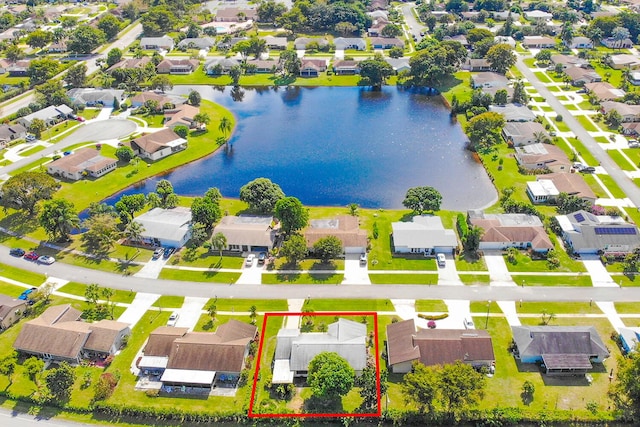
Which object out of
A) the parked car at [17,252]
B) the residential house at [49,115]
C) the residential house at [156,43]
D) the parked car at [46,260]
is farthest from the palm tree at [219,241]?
the residential house at [156,43]

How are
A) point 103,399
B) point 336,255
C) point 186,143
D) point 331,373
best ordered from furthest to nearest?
point 186,143
point 336,255
point 103,399
point 331,373

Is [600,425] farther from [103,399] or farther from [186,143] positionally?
[186,143]

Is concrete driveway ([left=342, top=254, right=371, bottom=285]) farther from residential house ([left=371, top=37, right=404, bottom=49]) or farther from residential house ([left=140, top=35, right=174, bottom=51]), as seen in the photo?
residential house ([left=140, top=35, right=174, bottom=51])

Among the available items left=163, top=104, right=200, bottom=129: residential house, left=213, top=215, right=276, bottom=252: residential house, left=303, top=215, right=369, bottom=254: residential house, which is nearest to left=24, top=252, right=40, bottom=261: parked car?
left=213, top=215, right=276, bottom=252: residential house

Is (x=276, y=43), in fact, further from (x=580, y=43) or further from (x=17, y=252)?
(x=17, y=252)

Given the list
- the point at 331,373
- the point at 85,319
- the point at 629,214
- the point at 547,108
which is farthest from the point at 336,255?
the point at 547,108

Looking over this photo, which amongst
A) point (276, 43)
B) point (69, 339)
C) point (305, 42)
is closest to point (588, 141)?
point (305, 42)
